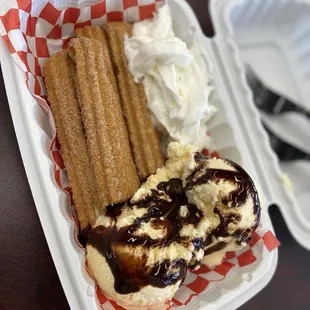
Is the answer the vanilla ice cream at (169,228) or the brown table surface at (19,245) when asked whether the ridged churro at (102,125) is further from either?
the brown table surface at (19,245)

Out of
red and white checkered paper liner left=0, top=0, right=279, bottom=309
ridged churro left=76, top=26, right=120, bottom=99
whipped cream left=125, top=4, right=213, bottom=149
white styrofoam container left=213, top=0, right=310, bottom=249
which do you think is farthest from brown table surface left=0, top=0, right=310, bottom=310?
white styrofoam container left=213, top=0, right=310, bottom=249

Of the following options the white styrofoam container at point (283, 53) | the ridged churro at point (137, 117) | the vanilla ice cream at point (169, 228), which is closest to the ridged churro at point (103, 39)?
the ridged churro at point (137, 117)

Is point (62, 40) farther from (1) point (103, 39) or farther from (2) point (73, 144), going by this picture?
(2) point (73, 144)

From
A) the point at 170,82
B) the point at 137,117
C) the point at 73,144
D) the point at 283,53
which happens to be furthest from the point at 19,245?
the point at 283,53

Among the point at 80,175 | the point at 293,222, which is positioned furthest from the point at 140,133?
the point at 293,222

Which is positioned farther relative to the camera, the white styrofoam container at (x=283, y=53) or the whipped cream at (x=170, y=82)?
the white styrofoam container at (x=283, y=53)

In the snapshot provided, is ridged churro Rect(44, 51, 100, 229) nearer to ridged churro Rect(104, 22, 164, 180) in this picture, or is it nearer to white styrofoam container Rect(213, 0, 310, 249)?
ridged churro Rect(104, 22, 164, 180)
